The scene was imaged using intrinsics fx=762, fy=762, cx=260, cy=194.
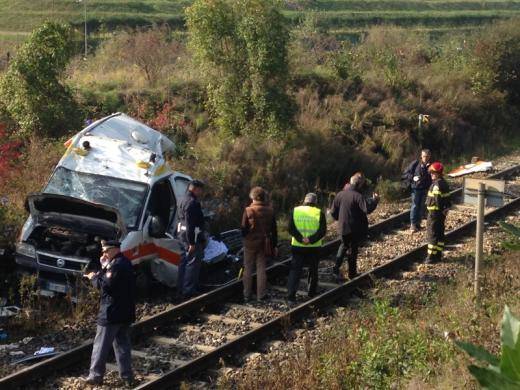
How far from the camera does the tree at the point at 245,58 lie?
59.7 ft

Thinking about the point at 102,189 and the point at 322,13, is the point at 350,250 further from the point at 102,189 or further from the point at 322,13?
the point at 322,13

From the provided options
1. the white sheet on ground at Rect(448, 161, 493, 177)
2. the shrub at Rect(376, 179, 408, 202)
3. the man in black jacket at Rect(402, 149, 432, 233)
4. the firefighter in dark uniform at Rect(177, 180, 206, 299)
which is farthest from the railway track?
the white sheet on ground at Rect(448, 161, 493, 177)

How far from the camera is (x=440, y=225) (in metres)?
12.9

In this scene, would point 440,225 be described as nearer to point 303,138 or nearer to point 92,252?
point 92,252

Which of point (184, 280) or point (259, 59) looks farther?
point (259, 59)

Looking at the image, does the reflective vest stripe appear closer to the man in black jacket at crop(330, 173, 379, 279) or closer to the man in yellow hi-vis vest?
the man in yellow hi-vis vest

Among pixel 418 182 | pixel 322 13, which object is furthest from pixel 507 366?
pixel 322 13

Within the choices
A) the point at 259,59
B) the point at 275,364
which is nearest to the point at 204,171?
the point at 259,59

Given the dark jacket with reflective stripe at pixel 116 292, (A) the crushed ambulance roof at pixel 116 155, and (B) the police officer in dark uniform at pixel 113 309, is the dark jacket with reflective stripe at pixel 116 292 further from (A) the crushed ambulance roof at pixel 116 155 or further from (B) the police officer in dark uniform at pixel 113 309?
(A) the crushed ambulance roof at pixel 116 155

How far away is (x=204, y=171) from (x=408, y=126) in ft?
29.2

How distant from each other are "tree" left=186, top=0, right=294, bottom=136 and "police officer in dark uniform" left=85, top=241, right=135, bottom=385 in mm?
10571

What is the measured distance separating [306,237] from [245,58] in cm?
854

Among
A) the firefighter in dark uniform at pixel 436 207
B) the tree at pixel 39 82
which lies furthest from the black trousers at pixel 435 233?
the tree at pixel 39 82

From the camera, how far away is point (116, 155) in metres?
12.1
